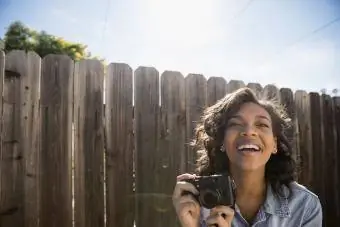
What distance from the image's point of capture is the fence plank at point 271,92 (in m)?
3.59

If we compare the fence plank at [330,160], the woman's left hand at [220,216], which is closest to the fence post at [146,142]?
the woman's left hand at [220,216]

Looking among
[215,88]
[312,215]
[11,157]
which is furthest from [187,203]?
[215,88]

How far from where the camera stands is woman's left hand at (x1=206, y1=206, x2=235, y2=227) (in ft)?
5.94

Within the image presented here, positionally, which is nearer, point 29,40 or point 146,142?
point 146,142

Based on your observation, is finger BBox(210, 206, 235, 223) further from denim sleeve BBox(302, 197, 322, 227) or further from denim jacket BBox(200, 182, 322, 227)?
denim sleeve BBox(302, 197, 322, 227)

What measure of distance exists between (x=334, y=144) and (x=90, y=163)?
254cm

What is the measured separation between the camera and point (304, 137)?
3.74 meters

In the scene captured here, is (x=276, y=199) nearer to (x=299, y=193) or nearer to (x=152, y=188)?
(x=299, y=193)

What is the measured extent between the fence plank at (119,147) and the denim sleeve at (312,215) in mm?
1317

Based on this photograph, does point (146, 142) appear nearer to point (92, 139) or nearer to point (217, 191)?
point (92, 139)

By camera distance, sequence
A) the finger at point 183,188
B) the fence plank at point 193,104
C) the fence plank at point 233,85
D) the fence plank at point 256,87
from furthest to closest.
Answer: the fence plank at point 256,87 < the fence plank at point 233,85 < the fence plank at point 193,104 < the finger at point 183,188

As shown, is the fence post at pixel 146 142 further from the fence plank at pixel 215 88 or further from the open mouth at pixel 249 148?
the open mouth at pixel 249 148

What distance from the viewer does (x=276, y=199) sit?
2.13m

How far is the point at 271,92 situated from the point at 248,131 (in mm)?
1681
